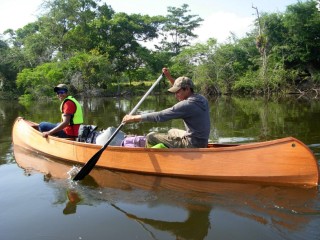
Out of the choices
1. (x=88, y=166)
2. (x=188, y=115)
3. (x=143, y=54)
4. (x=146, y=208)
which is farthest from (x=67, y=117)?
(x=143, y=54)

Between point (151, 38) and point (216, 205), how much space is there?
37761 mm

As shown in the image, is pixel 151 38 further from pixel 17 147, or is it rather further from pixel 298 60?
pixel 17 147

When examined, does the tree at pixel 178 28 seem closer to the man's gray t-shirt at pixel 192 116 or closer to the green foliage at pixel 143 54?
the green foliage at pixel 143 54

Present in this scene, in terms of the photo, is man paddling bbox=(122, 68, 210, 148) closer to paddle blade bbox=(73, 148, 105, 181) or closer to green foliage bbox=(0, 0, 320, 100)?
paddle blade bbox=(73, 148, 105, 181)

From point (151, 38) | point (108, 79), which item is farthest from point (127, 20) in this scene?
point (108, 79)

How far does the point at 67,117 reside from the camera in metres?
6.31

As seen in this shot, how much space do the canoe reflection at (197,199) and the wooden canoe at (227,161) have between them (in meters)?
Answer: 0.12

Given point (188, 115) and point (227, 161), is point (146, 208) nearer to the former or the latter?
point (227, 161)

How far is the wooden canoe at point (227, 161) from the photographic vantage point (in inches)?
172

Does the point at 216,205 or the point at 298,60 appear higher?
the point at 298,60

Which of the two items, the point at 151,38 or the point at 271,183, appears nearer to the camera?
the point at 271,183

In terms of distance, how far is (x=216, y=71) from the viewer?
2839cm

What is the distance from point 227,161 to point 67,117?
315 cm

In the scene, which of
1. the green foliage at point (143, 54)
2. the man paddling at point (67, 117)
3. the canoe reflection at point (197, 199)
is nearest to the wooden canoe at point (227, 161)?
the canoe reflection at point (197, 199)
